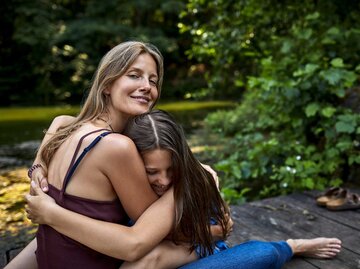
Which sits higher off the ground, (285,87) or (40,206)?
(285,87)

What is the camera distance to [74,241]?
1569 millimetres

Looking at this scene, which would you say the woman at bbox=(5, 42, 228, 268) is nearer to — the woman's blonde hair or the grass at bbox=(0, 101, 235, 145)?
the woman's blonde hair

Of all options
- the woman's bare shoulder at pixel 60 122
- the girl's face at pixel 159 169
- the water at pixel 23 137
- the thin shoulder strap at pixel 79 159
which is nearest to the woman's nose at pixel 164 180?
the girl's face at pixel 159 169

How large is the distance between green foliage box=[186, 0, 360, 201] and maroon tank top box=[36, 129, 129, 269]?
6.95 feet

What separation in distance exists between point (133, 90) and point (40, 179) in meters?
0.56

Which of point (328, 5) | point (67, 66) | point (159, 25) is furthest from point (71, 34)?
point (328, 5)

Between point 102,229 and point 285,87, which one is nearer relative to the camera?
point 102,229

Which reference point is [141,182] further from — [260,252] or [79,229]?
[260,252]

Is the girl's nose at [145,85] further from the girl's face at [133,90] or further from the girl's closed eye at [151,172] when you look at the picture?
the girl's closed eye at [151,172]

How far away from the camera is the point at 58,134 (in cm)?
179

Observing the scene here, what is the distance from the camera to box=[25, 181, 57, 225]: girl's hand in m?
1.53

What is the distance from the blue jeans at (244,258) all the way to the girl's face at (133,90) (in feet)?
2.36

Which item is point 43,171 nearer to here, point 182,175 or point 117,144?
point 117,144

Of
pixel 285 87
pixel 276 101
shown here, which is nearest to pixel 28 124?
pixel 276 101
